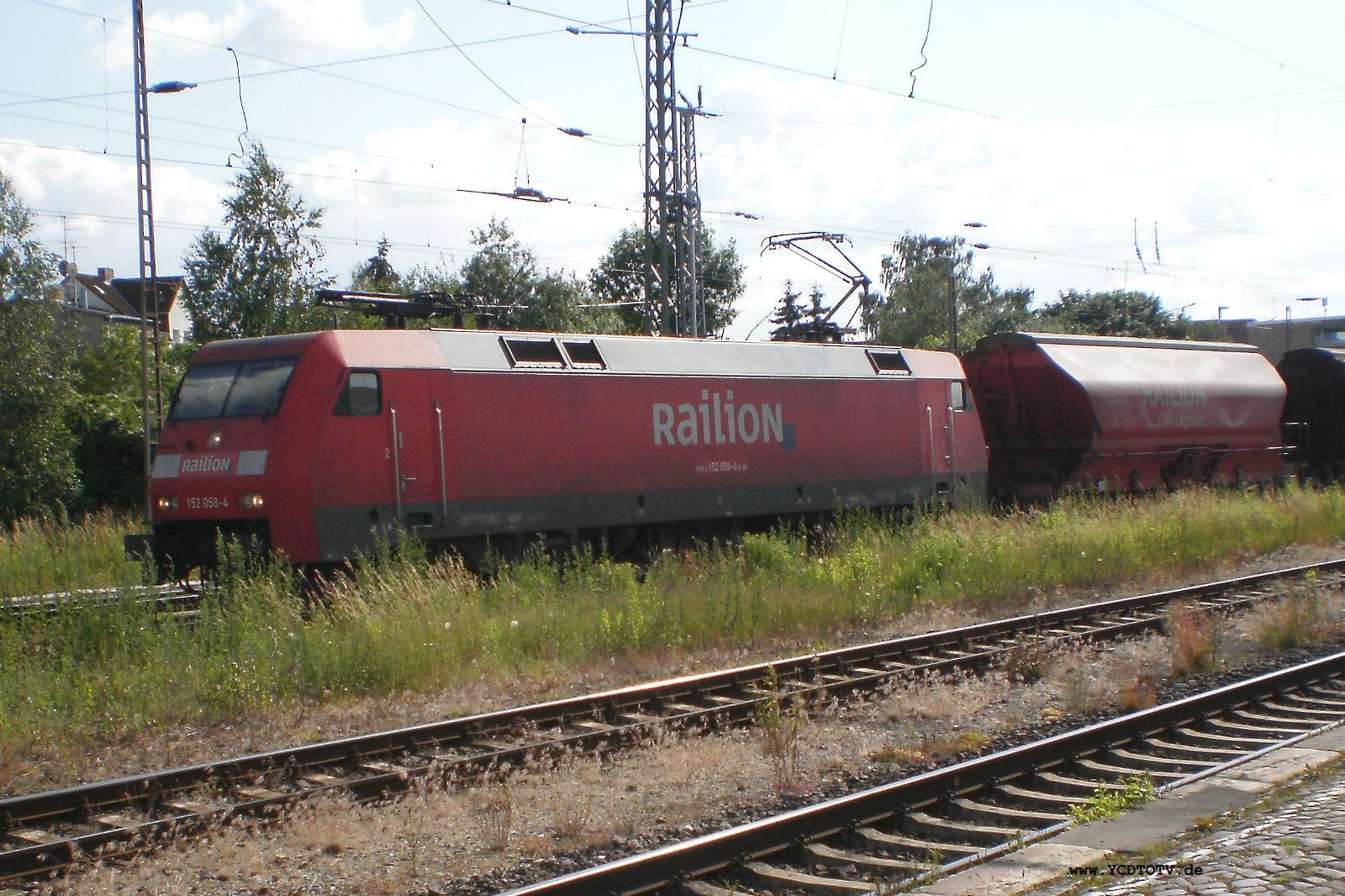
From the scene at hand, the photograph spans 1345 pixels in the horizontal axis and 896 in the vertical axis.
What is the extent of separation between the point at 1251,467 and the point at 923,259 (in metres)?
56.1

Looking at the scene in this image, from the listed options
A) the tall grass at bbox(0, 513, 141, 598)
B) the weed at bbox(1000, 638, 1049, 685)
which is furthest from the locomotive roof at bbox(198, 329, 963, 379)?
the weed at bbox(1000, 638, 1049, 685)

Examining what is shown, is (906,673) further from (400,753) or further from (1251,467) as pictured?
(1251,467)

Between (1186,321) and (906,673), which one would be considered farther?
(1186,321)

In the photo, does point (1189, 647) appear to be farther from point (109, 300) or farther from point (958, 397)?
point (109, 300)

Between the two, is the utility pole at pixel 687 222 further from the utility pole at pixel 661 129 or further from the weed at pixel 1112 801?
the weed at pixel 1112 801

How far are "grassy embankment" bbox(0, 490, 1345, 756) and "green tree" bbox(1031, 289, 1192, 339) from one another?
5132 cm

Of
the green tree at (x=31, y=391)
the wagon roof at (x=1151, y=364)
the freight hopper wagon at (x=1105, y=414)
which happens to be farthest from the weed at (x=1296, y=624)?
the green tree at (x=31, y=391)

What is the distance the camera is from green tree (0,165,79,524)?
23.9 m

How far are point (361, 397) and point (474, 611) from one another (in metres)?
2.83

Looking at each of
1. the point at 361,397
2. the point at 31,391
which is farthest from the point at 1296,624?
the point at 31,391

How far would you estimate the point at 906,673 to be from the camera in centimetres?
1020

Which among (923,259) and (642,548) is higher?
(923,259)

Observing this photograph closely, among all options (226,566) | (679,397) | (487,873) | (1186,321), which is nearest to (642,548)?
(679,397)

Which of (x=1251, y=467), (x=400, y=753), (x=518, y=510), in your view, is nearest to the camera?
(x=400, y=753)
